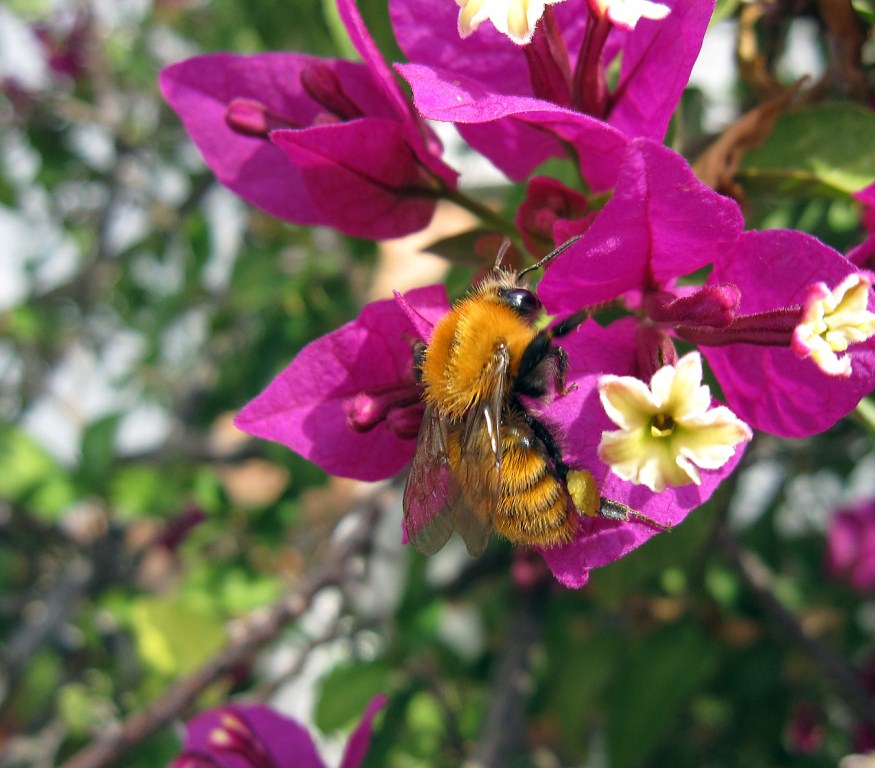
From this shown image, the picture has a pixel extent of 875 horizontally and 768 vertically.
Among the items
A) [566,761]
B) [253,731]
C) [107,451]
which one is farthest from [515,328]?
[566,761]

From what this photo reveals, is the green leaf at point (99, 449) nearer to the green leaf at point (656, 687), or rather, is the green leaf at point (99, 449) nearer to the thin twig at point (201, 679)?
the thin twig at point (201, 679)

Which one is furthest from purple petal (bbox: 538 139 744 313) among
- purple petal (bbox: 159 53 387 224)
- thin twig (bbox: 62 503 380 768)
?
thin twig (bbox: 62 503 380 768)

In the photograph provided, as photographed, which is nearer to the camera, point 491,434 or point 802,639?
point 491,434

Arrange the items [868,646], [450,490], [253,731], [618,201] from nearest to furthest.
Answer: [618,201], [450,490], [253,731], [868,646]

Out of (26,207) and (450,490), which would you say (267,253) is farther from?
(26,207)

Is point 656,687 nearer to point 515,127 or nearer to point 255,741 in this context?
point 255,741

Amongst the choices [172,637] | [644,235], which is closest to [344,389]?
[644,235]
